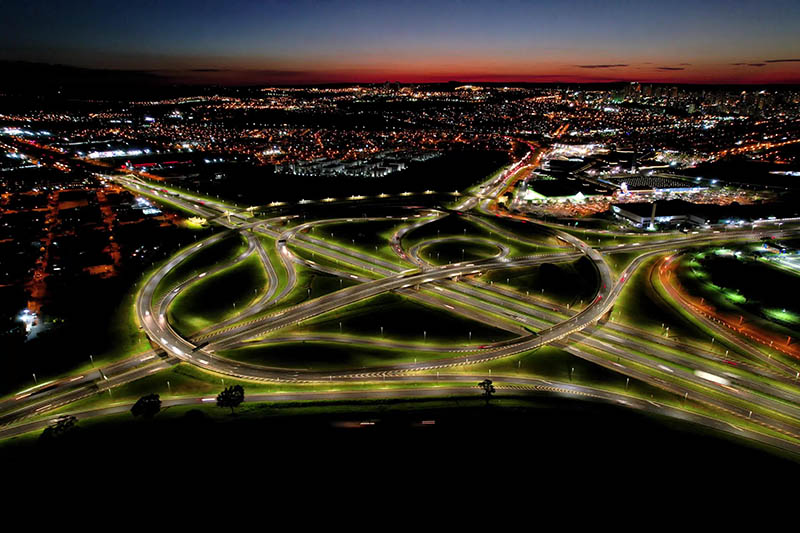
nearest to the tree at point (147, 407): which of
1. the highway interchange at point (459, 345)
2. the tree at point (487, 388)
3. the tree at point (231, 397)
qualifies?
the highway interchange at point (459, 345)

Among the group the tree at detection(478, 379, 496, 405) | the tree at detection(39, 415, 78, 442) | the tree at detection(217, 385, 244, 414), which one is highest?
the tree at detection(39, 415, 78, 442)

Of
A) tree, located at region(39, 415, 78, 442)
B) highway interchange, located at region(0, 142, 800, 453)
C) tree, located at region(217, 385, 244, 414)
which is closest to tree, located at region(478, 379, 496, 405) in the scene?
highway interchange, located at region(0, 142, 800, 453)

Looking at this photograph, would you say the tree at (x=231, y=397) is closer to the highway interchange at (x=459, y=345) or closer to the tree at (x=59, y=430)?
the highway interchange at (x=459, y=345)

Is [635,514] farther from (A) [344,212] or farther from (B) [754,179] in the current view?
(B) [754,179]

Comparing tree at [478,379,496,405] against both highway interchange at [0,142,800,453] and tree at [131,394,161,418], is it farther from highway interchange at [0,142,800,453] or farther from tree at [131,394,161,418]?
tree at [131,394,161,418]

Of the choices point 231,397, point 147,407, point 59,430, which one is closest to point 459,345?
point 231,397

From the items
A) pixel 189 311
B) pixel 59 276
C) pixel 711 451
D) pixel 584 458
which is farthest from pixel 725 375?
pixel 59 276
